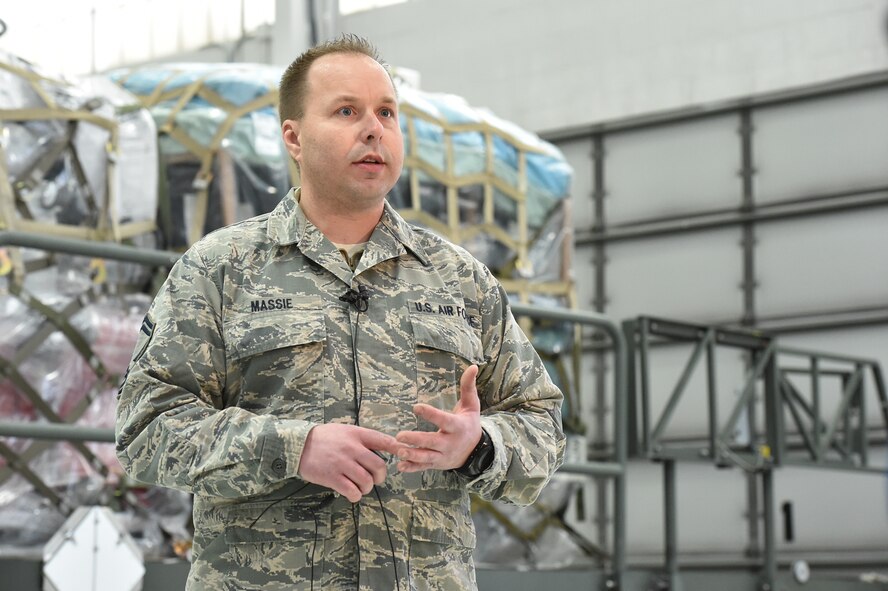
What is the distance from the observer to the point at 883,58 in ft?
41.9

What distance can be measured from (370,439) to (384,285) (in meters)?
0.42

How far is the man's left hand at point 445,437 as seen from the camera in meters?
2.05

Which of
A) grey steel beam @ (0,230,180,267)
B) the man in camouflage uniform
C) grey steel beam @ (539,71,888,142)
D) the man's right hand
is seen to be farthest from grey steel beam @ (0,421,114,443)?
grey steel beam @ (539,71,888,142)

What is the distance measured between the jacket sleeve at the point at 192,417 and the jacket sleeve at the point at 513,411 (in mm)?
372

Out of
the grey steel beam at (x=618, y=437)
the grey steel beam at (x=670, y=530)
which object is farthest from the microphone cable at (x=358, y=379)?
the grey steel beam at (x=670, y=530)

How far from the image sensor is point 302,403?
225 centimetres

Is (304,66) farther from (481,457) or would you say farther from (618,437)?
(618,437)

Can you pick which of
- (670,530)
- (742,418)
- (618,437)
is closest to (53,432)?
(618,437)

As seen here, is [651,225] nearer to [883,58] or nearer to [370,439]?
[883,58]

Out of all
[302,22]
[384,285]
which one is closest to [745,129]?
[302,22]

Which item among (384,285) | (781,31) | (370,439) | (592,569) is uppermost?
(781,31)

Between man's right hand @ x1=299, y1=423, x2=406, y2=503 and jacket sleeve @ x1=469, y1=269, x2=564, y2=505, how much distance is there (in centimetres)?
25

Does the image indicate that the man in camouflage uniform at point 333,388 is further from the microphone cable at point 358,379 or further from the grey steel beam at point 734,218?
the grey steel beam at point 734,218

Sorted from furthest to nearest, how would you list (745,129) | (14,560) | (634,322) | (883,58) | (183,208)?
1. (745,129)
2. (883,58)
3. (634,322)
4. (183,208)
5. (14,560)
